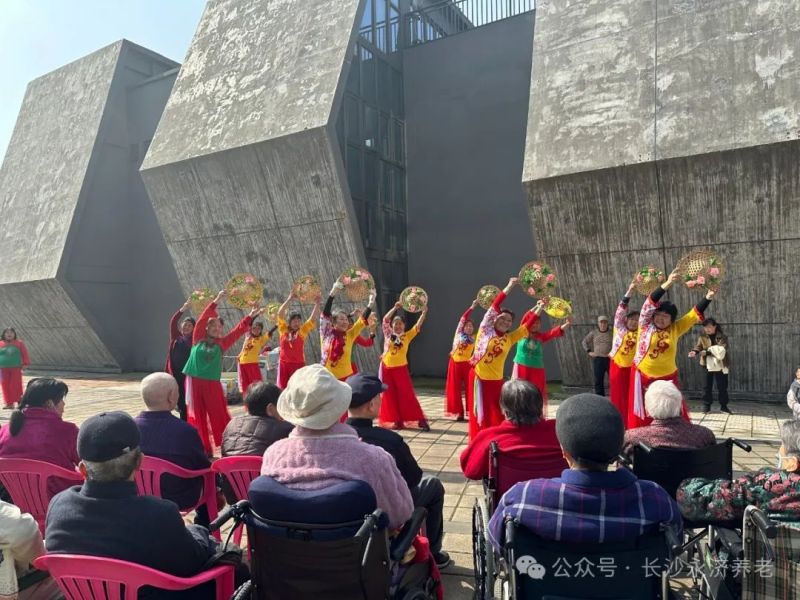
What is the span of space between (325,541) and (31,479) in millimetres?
1927

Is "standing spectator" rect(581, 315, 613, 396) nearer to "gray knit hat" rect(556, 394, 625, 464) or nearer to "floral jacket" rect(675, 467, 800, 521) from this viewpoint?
"floral jacket" rect(675, 467, 800, 521)

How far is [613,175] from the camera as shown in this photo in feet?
29.0

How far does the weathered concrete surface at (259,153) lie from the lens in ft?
37.8

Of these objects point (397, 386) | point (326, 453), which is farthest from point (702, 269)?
point (326, 453)

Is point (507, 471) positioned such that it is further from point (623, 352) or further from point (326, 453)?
point (623, 352)

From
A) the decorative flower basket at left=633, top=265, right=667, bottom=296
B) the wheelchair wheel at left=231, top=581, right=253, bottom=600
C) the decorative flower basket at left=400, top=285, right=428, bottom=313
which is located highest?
the decorative flower basket at left=633, top=265, right=667, bottom=296

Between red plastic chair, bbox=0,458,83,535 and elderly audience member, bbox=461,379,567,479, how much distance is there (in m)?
2.05

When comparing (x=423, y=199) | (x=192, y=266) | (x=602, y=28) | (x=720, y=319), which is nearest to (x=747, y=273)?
(x=720, y=319)

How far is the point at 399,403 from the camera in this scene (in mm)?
7582

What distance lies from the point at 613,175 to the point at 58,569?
8.83m

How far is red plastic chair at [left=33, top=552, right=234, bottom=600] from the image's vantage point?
1.75m

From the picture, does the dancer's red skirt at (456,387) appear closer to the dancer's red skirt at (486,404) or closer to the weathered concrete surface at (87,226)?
the dancer's red skirt at (486,404)

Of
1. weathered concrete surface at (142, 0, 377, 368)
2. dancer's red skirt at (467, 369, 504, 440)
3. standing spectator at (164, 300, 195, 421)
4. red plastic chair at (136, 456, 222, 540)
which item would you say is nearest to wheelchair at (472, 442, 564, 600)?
red plastic chair at (136, 456, 222, 540)

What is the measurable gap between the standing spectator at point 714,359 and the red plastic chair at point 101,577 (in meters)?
8.23
